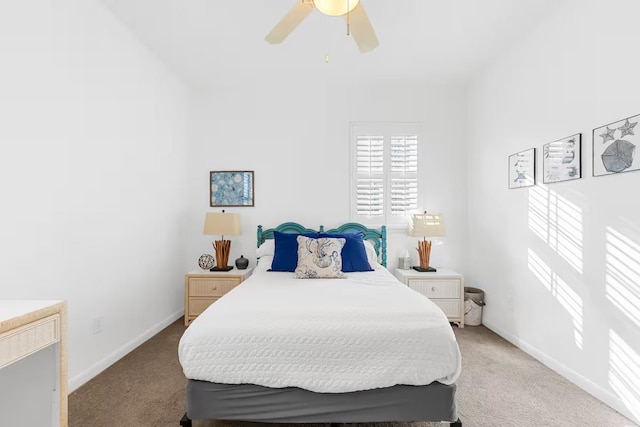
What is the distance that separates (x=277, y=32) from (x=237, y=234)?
7.64 feet

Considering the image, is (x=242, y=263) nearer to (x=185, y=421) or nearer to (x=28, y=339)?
(x=185, y=421)

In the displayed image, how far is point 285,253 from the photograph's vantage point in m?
3.42

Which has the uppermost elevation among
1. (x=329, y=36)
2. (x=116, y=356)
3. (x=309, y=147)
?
(x=329, y=36)

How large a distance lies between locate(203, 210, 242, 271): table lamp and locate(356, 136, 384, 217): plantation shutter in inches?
59.0

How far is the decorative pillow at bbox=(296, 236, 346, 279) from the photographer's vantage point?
3.04 m

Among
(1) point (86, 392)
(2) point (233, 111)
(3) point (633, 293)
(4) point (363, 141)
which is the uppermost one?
(2) point (233, 111)

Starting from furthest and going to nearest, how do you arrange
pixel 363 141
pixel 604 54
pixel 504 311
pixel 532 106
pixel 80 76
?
pixel 363 141, pixel 504 311, pixel 532 106, pixel 80 76, pixel 604 54

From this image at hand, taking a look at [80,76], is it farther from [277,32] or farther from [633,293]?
[633,293]

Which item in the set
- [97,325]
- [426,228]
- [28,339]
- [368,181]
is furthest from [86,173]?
[426,228]

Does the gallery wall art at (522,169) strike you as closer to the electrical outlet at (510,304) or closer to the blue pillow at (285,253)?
the electrical outlet at (510,304)

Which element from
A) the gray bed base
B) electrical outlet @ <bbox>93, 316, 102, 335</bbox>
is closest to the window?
the gray bed base

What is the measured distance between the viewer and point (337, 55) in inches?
134

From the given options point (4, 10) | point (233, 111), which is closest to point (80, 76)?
point (4, 10)

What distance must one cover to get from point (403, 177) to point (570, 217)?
1.93 metres
